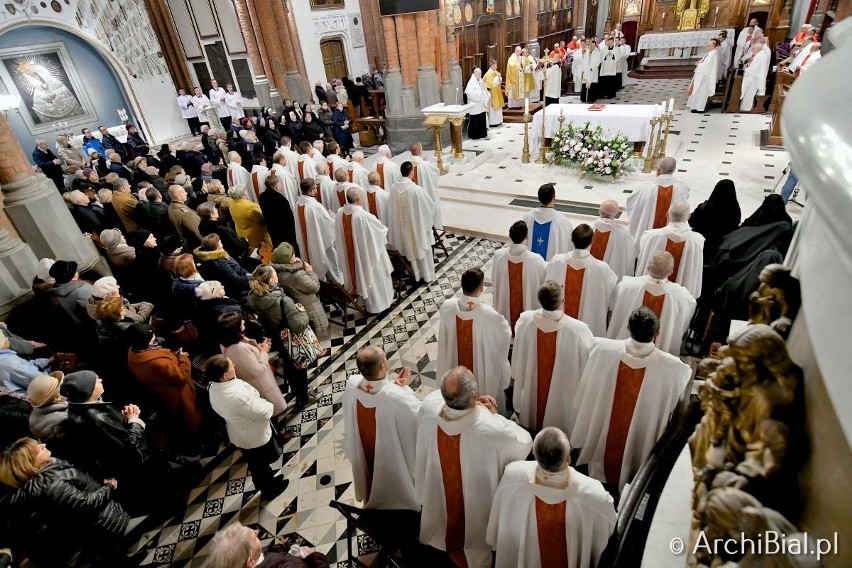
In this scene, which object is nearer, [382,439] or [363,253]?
[382,439]

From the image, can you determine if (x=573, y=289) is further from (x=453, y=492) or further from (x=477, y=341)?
(x=453, y=492)

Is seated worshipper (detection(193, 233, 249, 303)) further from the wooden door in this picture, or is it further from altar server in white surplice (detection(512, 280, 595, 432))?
the wooden door

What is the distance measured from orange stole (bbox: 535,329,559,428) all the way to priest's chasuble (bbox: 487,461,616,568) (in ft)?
4.35

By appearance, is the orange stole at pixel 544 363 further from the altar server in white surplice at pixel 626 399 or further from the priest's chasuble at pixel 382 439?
the priest's chasuble at pixel 382 439

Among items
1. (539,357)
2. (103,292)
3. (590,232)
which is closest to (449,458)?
(539,357)

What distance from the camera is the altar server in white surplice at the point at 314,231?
6238 millimetres

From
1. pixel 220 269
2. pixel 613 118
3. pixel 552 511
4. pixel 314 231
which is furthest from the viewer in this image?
pixel 613 118

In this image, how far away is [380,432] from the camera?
3188 mm

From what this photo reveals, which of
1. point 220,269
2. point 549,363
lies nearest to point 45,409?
point 220,269

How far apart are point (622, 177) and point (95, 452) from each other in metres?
9.44

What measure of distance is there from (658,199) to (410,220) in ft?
10.4

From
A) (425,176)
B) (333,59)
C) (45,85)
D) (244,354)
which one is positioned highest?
(45,85)

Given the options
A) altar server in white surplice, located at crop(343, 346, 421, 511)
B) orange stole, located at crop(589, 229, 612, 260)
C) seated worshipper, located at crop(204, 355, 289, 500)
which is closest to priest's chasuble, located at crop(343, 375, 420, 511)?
altar server in white surplice, located at crop(343, 346, 421, 511)

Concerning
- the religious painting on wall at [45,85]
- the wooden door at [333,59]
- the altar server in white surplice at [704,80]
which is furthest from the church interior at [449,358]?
the wooden door at [333,59]
